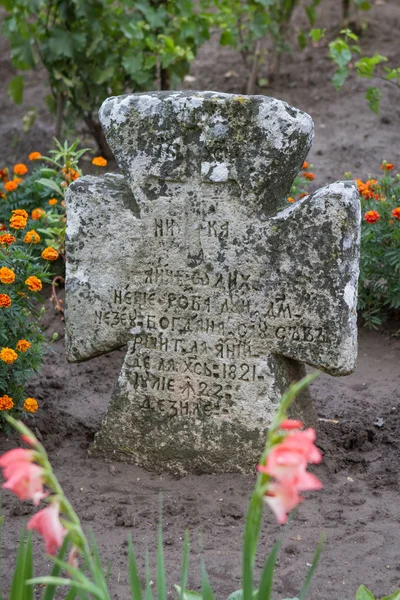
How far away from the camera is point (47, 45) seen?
6215 mm

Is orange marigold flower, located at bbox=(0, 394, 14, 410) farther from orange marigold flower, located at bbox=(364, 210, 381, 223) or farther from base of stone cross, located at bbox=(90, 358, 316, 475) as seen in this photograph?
orange marigold flower, located at bbox=(364, 210, 381, 223)

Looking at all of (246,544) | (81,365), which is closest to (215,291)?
(81,365)

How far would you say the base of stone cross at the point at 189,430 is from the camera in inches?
140

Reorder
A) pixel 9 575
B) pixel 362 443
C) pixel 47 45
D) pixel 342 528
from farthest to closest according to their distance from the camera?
pixel 47 45, pixel 362 443, pixel 342 528, pixel 9 575

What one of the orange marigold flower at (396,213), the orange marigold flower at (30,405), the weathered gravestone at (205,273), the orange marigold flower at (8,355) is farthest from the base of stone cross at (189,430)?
the orange marigold flower at (396,213)

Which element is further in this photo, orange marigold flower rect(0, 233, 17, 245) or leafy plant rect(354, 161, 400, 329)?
leafy plant rect(354, 161, 400, 329)

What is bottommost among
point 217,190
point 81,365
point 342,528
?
point 81,365

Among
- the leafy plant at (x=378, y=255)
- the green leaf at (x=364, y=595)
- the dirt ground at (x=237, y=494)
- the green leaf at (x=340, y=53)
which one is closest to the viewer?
the green leaf at (x=364, y=595)

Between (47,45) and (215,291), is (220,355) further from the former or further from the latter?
(47,45)

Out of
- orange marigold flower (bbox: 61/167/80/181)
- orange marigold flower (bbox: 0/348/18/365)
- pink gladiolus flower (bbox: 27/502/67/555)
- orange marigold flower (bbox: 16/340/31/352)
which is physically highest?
pink gladiolus flower (bbox: 27/502/67/555)

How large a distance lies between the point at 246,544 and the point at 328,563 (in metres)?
1.38

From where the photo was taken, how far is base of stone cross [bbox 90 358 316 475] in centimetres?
356

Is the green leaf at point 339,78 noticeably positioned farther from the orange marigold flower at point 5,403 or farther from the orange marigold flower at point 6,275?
the orange marigold flower at point 5,403

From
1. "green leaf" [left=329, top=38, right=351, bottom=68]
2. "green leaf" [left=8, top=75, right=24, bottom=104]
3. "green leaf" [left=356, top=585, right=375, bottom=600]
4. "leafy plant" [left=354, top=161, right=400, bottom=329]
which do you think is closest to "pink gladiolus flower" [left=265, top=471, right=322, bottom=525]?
"green leaf" [left=356, top=585, right=375, bottom=600]
